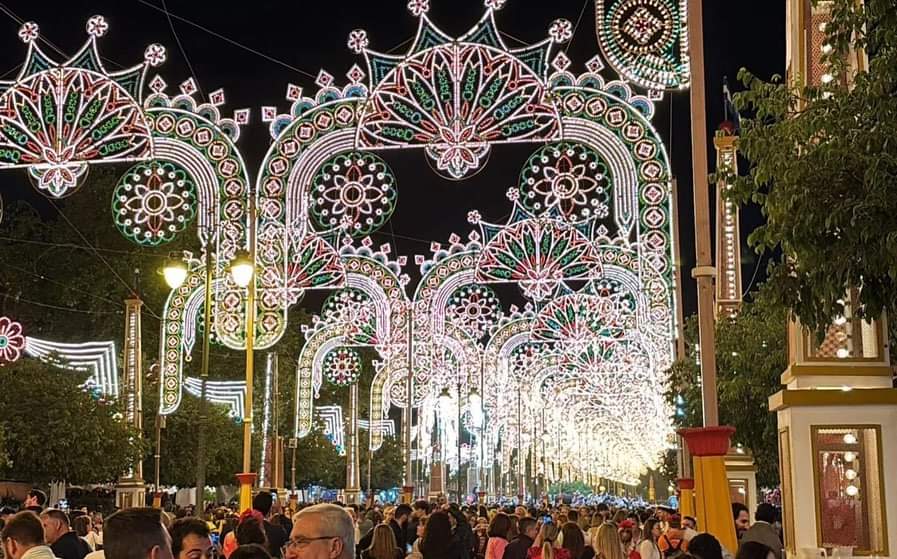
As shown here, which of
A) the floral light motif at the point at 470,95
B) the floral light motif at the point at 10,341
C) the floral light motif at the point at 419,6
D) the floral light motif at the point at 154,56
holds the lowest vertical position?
the floral light motif at the point at 10,341

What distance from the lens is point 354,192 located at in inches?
1057

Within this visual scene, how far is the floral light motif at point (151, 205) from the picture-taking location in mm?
27062

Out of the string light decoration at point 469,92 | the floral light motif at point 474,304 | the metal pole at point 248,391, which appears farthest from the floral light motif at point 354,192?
the floral light motif at point 474,304

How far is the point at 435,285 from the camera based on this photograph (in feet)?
124

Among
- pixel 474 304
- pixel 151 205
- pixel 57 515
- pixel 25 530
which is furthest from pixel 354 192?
pixel 25 530

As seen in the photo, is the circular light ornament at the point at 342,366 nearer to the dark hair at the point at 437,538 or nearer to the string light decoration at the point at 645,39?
the string light decoration at the point at 645,39

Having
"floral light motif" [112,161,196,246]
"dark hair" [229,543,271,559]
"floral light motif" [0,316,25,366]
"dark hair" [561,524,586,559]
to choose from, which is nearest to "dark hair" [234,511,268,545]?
"dark hair" [561,524,586,559]

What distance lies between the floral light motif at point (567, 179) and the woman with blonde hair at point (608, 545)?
15370 millimetres

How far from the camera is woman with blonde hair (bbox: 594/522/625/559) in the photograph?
11.2 m

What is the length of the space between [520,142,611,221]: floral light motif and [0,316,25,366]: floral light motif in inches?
719

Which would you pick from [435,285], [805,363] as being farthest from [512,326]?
[805,363]

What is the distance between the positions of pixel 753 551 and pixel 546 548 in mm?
3882

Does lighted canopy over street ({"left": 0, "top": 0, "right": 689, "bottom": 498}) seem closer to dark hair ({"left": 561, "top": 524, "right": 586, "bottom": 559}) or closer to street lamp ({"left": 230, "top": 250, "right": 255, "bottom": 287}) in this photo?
street lamp ({"left": 230, "top": 250, "right": 255, "bottom": 287})

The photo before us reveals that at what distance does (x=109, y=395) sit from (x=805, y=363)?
→ 30.2 metres
